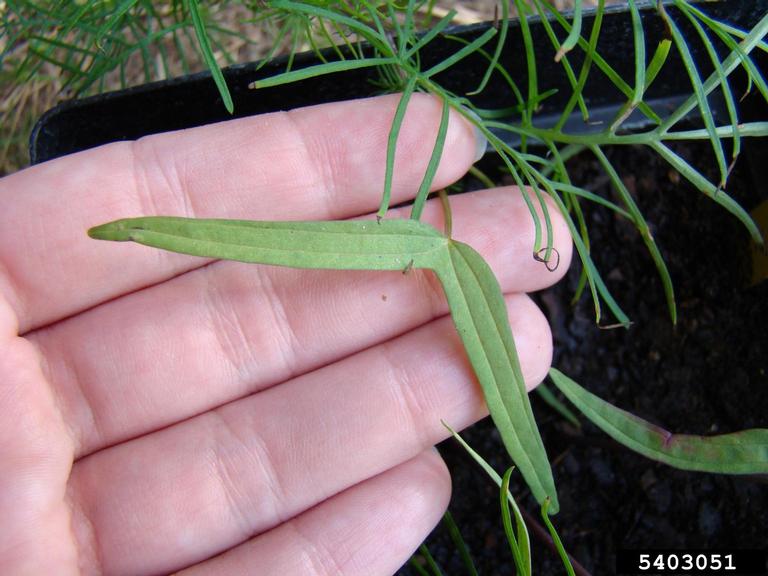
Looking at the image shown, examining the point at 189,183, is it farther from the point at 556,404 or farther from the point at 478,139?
the point at 556,404

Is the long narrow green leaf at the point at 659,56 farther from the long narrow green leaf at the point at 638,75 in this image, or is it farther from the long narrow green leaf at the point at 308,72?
the long narrow green leaf at the point at 308,72

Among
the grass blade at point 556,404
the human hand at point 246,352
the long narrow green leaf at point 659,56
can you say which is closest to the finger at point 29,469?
the human hand at point 246,352

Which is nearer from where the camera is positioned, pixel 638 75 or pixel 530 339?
pixel 638 75

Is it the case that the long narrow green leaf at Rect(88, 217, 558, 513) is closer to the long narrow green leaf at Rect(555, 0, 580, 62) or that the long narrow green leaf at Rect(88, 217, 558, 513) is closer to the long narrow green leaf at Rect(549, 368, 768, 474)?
the long narrow green leaf at Rect(549, 368, 768, 474)

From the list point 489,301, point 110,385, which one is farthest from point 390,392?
point 110,385

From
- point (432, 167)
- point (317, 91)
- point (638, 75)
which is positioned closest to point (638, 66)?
point (638, 75)

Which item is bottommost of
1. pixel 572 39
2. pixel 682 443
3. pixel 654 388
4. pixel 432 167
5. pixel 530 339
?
pixel 654 388

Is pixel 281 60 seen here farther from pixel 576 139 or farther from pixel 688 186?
pixel 688 186
